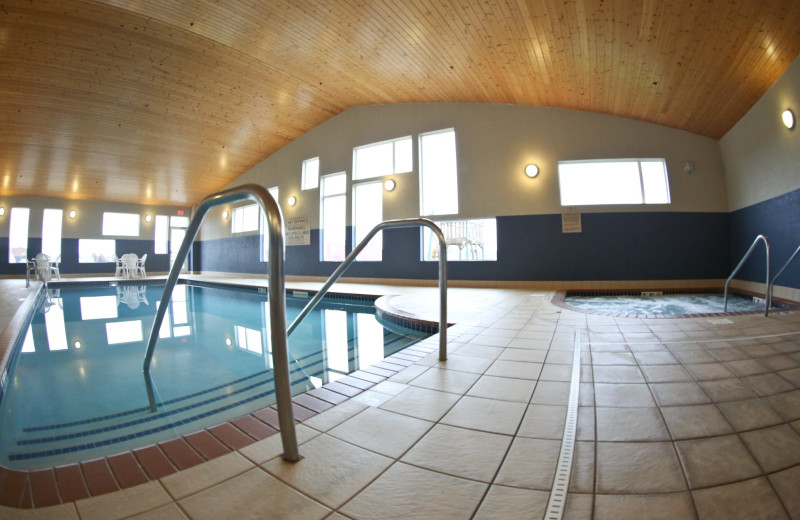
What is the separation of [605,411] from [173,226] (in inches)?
636

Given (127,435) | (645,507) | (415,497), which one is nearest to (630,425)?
(645,507)

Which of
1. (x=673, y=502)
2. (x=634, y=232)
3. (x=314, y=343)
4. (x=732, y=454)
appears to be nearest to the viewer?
(x=673, y=502)

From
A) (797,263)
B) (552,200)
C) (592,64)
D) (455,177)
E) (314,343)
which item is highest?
(592,64)

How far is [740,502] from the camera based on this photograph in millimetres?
699

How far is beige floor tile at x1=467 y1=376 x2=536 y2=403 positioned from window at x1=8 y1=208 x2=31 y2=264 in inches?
637

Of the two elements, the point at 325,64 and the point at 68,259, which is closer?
the point at 325,64

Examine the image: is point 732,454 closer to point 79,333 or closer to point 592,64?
point 79,333

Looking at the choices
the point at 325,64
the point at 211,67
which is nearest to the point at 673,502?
the point at 325,64

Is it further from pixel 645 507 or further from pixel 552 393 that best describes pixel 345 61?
pixel 645 507

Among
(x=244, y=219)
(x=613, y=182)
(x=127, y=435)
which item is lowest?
(x=127, y=435)

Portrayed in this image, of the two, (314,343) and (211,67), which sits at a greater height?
(211,67)

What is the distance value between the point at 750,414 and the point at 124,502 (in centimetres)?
190

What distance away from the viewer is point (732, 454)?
0.88 m

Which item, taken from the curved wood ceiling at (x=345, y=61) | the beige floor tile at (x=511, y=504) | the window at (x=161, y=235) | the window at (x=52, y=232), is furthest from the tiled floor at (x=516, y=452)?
the window at (x=52, y=232)
